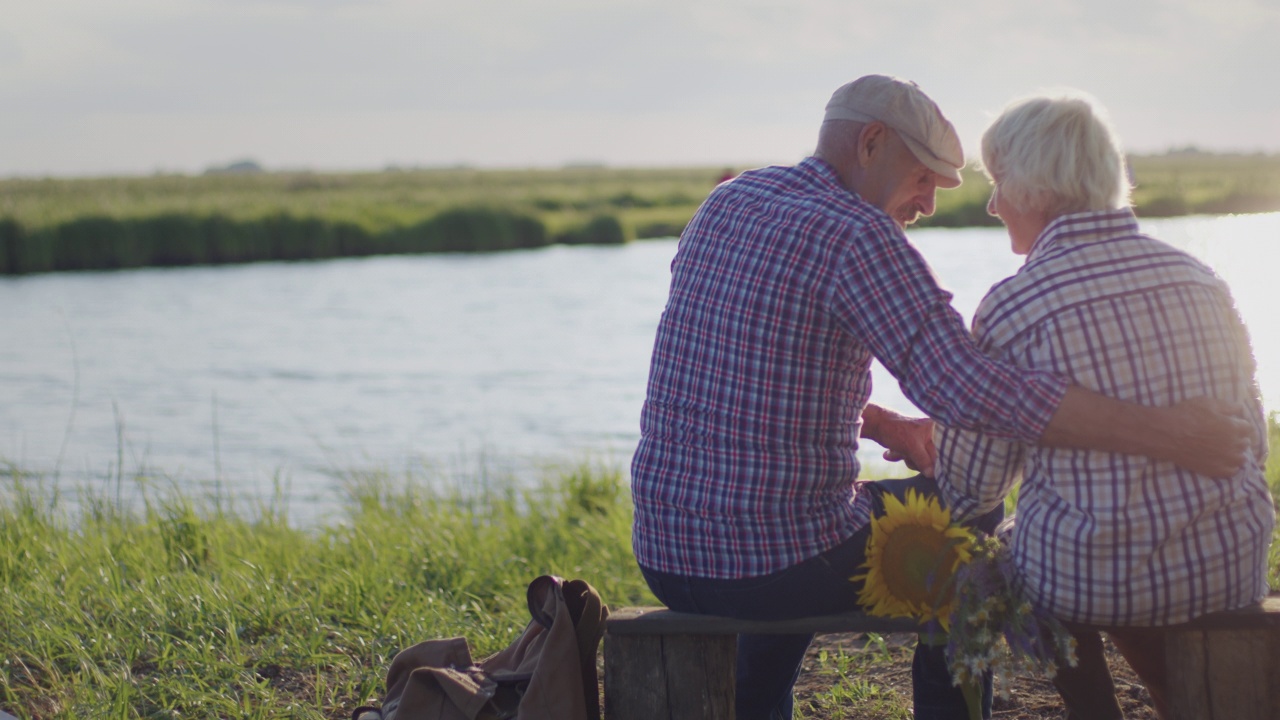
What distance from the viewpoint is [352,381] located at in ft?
39.1

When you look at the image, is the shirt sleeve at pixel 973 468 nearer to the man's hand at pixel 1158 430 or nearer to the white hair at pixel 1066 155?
the man's hand at pixel 1158 430

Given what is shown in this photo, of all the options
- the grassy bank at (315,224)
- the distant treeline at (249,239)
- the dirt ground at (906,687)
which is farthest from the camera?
the grassy bank at (315,224)

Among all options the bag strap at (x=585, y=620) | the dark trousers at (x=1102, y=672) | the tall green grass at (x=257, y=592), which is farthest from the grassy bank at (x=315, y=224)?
the bag strap at (x=585, y=620)

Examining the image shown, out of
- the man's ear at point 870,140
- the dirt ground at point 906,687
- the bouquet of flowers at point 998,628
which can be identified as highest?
the man's ear at point 870,140

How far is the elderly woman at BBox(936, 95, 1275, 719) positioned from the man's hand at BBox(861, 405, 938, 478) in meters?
0.28

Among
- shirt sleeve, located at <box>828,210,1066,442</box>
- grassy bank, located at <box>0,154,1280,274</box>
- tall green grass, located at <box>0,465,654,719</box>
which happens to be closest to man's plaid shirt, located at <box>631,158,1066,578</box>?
shirt sleeve, located at <box>828,210,1066,442</box>

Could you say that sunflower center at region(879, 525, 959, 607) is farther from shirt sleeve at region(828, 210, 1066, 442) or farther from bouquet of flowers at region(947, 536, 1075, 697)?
shirt sleeve at region(828, 210, 1066, 442)

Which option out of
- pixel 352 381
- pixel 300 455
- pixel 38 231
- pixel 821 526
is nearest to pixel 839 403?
pixel 821 526

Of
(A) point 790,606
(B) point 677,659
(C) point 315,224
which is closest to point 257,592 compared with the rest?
(B) point 677,659

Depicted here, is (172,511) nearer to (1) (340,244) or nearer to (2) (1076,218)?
(2) (1076,218)

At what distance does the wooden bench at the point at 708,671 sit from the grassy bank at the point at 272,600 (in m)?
0.70

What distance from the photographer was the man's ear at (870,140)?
7.00 ft

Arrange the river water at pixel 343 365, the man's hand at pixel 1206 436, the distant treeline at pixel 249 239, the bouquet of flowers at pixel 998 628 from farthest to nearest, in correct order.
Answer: the distant treeline at pixel 249 239 → the river water at pixel 343 365 → the bouquet of flowers at pixel 998 628 → the man's hand at pixel 1206 436

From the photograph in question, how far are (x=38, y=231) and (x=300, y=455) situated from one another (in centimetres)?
1621
